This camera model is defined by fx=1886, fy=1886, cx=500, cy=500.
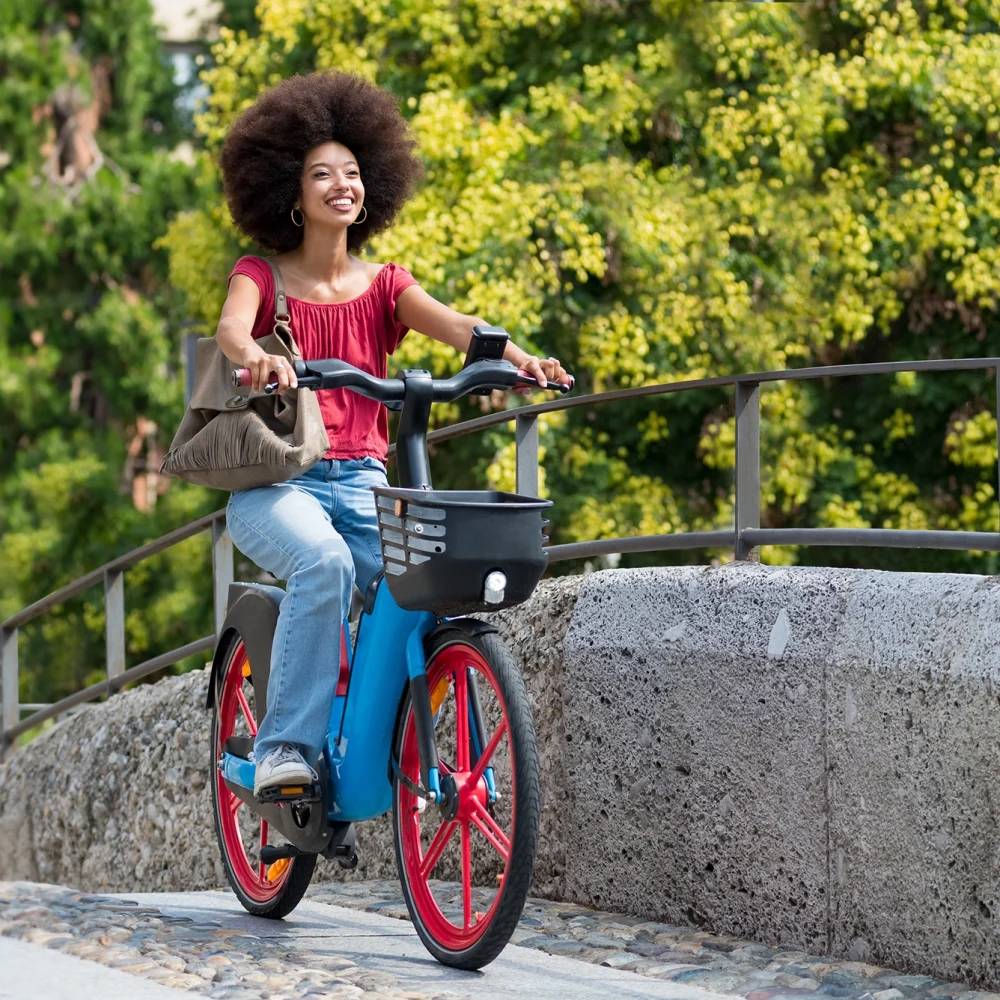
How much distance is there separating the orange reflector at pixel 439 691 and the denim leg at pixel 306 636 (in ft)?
0.85

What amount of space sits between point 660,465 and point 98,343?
43.6ft

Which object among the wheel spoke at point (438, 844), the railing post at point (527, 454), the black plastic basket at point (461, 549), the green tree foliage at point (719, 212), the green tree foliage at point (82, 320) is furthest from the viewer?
the green tree foliage at point (82, 320)

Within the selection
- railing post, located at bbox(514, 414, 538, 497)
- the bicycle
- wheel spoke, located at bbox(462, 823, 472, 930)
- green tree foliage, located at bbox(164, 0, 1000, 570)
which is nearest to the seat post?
the bicycle

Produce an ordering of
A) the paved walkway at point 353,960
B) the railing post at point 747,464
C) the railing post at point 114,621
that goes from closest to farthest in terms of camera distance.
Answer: the paved walkway at point 353,960
the railing post at point 747,464
the railing post at point 114,621

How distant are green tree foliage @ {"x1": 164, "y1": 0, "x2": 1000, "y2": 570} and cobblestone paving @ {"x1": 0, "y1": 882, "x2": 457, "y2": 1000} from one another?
36.2 feet

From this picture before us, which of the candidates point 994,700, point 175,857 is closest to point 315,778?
point 994,700

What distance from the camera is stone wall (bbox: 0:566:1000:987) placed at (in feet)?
14.4

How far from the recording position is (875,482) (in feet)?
57.9

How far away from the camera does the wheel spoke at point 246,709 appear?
5.09 metres

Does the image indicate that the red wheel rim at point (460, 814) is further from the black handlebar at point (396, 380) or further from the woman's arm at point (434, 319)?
the woman's arm at point (434, 319)

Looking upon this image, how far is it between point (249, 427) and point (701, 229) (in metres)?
12.4

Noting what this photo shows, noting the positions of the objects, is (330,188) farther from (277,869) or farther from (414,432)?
(277,869)

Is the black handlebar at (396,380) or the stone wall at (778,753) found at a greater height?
the black handlebar at (396,380)

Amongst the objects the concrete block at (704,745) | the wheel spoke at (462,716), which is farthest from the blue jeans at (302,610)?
the concrete block at (704,745)
